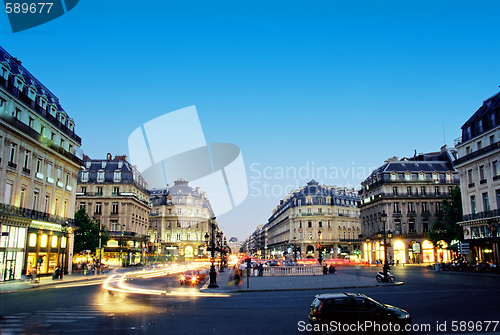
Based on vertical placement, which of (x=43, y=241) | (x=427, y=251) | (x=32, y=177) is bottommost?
(x=427, y=251)

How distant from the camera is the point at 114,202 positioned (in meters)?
70.8

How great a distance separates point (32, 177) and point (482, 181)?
167 feet

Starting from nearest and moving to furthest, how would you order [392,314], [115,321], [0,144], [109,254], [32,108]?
1. [392,314]
2. [115,321]
3. [0,144]
4. [32,108]
5. [109,254]

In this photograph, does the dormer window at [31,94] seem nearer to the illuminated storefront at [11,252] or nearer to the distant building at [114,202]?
the illuminated storefront at [11,252]

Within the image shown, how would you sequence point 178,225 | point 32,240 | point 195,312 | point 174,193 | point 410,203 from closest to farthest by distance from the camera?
point 195,312 < point 32,240 < point 410,203 < point 178,225 < point 174,193

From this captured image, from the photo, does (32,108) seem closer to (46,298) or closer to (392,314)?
(46,298)

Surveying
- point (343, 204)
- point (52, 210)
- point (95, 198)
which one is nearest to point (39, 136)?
point (52, 210)

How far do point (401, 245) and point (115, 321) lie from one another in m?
67.3

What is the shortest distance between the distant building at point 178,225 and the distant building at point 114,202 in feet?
110

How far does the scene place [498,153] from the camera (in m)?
43.7

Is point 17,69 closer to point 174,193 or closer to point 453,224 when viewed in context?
point 453,224

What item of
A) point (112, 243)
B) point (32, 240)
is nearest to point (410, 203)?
point (112, 243)

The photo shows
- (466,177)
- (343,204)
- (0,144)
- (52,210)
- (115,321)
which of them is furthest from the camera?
(343,204)

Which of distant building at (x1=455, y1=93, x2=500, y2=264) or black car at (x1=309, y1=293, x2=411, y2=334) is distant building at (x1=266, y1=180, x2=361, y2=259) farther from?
black car at (x1=309, y1=293, x2=411, y2=334)
